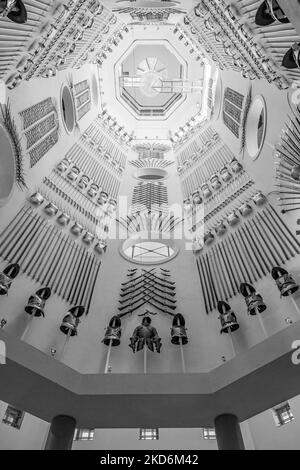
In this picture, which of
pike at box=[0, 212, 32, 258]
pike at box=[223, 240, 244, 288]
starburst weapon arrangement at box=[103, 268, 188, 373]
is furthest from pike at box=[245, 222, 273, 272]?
pike at box=[0, 212, 32, 258]

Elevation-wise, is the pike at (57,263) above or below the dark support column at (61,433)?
above

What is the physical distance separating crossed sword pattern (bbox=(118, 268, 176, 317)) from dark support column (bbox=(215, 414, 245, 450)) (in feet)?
9.26

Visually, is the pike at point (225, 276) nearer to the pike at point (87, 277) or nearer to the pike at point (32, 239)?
the pike at point (87, 277)

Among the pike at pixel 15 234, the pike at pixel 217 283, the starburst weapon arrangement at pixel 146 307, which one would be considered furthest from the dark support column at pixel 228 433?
the pike at pixel 15 234

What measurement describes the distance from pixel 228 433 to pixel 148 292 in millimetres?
4101

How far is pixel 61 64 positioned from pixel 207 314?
1002 centimetres

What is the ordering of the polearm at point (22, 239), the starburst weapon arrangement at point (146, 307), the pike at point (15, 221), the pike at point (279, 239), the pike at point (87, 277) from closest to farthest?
the starburst weapon arrangement at point (146, 307)
the pike at point (279, 239)
the polearm at point (22, 239)
the pike at point (87, 277)
the pike at point (15, 221)

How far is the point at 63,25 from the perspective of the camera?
10844 mm

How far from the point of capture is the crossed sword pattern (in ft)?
31.6

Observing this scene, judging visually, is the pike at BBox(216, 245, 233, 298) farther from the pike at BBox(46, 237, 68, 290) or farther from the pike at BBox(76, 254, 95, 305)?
the pike at BBox(46, 237, 68, 290)

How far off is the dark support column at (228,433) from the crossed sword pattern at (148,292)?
2.82 meters

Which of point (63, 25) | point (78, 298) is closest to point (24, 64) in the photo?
point (63, 25)

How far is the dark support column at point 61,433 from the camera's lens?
6.85 meters

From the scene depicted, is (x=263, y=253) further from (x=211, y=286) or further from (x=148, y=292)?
(x=148, y=292)
